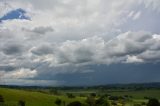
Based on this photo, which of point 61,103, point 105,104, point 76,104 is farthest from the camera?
point 61,103

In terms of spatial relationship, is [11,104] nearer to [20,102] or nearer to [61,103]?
[20,102]

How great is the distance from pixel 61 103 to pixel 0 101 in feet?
119

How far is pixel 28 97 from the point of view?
198000 millimetres

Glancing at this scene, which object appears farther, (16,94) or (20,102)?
(16,94)

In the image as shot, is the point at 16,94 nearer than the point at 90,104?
No

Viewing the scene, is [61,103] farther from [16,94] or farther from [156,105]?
[156,105]

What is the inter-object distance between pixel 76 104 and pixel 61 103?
99.7 ft

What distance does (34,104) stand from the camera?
179 meters

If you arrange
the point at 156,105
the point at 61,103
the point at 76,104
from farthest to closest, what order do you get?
the point at 61,103 → the point at 76,104 → the point at 156,105

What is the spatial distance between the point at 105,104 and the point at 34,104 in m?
40.5

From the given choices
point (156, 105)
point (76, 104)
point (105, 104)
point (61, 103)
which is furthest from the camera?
point (61, 103)

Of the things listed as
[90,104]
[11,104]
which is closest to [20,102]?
[11,104]

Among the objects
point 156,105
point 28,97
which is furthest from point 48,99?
point 156,105

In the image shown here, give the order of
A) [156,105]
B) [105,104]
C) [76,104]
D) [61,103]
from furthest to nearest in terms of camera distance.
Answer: [61,103], [105,104], [76,104], [156,105]
